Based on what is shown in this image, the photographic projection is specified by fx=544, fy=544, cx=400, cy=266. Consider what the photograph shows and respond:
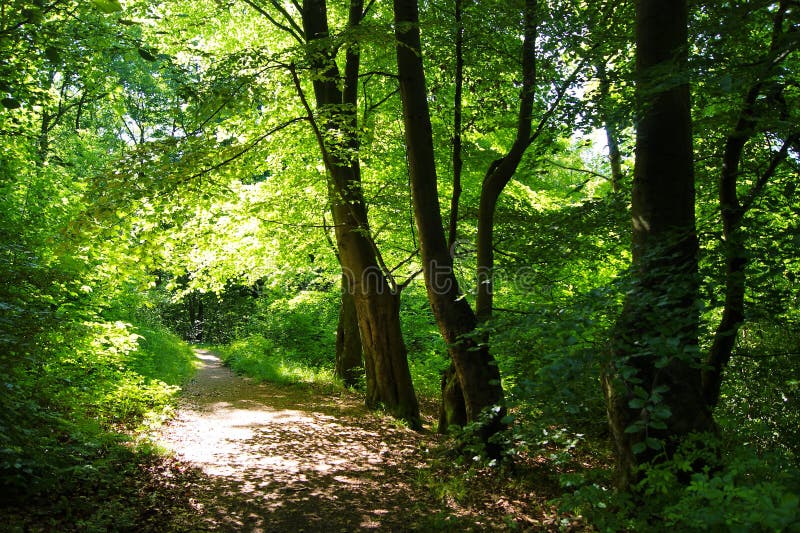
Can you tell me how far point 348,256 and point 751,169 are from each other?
6.31m

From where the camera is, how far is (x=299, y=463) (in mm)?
7004

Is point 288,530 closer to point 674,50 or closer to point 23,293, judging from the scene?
point 23,293

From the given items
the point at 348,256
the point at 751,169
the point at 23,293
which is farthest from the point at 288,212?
the point at 751,169

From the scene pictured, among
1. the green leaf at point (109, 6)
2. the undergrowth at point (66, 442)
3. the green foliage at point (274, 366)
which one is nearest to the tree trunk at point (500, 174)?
the undergrowth at point (66, 442)

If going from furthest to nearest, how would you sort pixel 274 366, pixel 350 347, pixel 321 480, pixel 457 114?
pixel 274 366 < pixel 350 347 < pixel 457 114 < pixel 321 480

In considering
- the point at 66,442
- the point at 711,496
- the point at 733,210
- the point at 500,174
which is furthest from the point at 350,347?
the point at 711,496

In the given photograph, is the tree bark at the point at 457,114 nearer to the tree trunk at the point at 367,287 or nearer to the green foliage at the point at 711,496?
the tree trunk at the point at 367,287

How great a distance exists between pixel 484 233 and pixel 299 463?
12.7ft

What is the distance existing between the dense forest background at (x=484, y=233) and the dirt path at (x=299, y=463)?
72 cm

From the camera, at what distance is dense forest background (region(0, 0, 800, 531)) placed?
353 cm

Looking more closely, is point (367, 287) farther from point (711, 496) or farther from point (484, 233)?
point (711, 496)

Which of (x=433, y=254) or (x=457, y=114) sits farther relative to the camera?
(x=457, y=114)

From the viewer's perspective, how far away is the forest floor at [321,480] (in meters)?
5.28

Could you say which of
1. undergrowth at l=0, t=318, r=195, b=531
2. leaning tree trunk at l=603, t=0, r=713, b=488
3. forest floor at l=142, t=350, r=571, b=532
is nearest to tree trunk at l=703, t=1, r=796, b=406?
leaning tree trunk at l=603, t=0, r=713, b=488
